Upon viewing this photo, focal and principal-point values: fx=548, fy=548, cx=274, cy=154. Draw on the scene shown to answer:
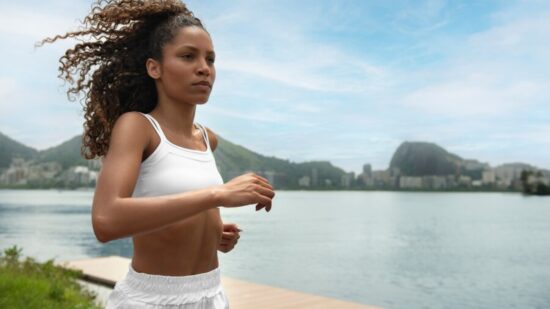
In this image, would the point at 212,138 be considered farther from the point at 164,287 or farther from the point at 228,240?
the point at 164,287

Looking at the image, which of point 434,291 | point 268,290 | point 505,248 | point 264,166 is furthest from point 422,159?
point 268,290

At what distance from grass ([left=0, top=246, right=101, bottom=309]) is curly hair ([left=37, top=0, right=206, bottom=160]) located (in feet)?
11.8

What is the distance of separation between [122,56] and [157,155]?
40 cm

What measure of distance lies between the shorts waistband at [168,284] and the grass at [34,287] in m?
3.65

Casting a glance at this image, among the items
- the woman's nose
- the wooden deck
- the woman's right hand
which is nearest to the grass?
the wooden deck

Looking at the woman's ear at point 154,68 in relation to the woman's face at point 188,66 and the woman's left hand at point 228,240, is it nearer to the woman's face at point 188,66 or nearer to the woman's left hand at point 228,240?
the woman's face at point 188,66

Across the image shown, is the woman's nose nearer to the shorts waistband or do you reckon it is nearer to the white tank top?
the white tank top

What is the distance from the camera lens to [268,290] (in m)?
6.24

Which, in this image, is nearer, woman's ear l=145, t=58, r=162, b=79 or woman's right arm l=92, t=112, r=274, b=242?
woman's right arm l=92, t=112, r=274, b=242

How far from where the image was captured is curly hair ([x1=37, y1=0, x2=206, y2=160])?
1.63 meters

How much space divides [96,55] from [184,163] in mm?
531

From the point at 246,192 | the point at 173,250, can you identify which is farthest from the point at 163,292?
the point at 246,192

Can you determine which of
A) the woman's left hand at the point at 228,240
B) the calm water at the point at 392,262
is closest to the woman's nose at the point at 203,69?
the woman's left hand at the point at 228,240

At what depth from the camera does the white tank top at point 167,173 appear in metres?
1.45
